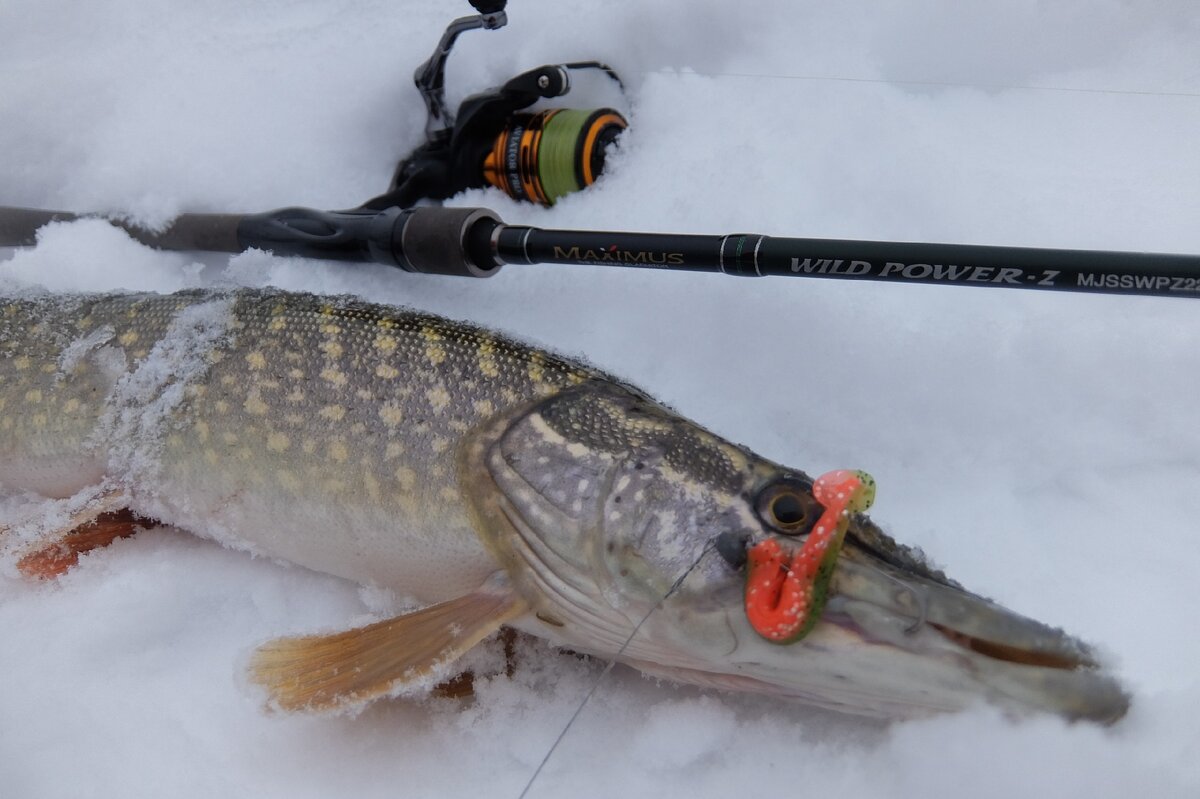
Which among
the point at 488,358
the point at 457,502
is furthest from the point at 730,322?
the point at 457,502

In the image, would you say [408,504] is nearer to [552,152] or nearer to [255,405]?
[255,405]

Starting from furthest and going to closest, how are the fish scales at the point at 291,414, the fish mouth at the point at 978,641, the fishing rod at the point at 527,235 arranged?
the fish scales at the point at 291,414 → the fishing rod at the point at 527,235 → the fish mouth at the point at 978,641

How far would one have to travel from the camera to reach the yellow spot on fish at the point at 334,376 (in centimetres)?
147

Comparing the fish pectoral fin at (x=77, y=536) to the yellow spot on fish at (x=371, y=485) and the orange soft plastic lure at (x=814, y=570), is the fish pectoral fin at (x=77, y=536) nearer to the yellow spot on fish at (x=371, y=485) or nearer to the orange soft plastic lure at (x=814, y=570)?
the yellow spot on fish at (x=371, y=485)

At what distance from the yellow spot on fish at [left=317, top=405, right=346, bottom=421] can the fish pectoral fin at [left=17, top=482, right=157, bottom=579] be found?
1.42 ft

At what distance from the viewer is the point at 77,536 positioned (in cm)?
157

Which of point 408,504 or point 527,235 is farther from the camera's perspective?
point 527,235

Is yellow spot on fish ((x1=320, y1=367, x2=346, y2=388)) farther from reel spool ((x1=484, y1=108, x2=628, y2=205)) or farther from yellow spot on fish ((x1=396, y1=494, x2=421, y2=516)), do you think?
reel spool ((x1=484, y1=108, x2=628, y2=205))

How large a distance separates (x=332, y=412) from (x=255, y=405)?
0.15 metres

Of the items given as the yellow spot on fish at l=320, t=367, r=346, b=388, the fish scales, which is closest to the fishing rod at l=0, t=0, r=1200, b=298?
the fish scales

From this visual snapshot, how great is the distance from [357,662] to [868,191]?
1.36 metres

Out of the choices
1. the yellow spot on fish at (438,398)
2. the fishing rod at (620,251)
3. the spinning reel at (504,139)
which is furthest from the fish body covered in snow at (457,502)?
the spinning reel at (504,139)

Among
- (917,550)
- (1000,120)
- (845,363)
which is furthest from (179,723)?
(1000,120)

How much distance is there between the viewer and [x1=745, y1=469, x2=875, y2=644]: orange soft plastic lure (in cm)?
108
